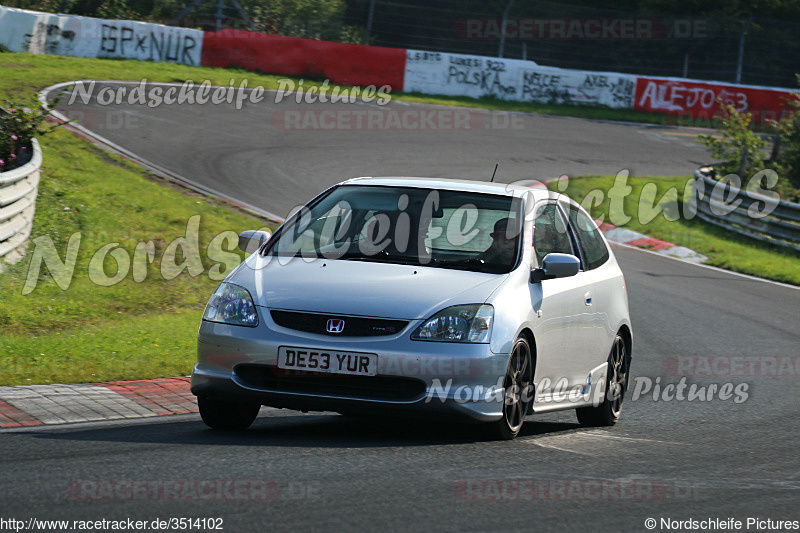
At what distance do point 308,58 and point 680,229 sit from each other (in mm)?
13714

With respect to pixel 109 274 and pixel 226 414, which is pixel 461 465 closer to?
pixel 226 414

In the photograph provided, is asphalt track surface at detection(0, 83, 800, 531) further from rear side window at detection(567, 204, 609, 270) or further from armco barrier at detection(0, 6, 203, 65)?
armco barrier at detection(0, 6, 203, 65)

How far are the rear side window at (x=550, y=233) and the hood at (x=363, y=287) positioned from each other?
0.71 metres

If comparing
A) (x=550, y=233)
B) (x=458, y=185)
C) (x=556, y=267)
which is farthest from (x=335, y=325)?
(x=550, y=233)

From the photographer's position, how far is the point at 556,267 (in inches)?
284

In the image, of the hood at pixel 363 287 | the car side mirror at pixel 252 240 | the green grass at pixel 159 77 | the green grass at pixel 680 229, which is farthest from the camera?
the green grass at pixel 159 77

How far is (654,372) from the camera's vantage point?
38.4ft

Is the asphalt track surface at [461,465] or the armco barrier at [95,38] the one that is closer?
the asphalt track surface at [461,465]

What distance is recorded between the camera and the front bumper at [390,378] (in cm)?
644

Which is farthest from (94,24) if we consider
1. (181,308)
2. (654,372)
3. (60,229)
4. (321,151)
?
(654,372)

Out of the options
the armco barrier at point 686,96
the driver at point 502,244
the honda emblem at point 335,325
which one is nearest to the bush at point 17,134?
the driver at point 502,244

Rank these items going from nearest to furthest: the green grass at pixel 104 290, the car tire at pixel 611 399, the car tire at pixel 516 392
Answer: the car tire at pixel 516 392 < the car tire at pixel 611 399 < the green grass at pixel 104 290

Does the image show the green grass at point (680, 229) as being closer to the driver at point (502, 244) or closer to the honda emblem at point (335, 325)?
the driver at point (502, 244)

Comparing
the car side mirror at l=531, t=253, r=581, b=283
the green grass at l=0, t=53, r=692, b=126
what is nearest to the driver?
the car side mirror at l=531, t=253, r=581, b=283
